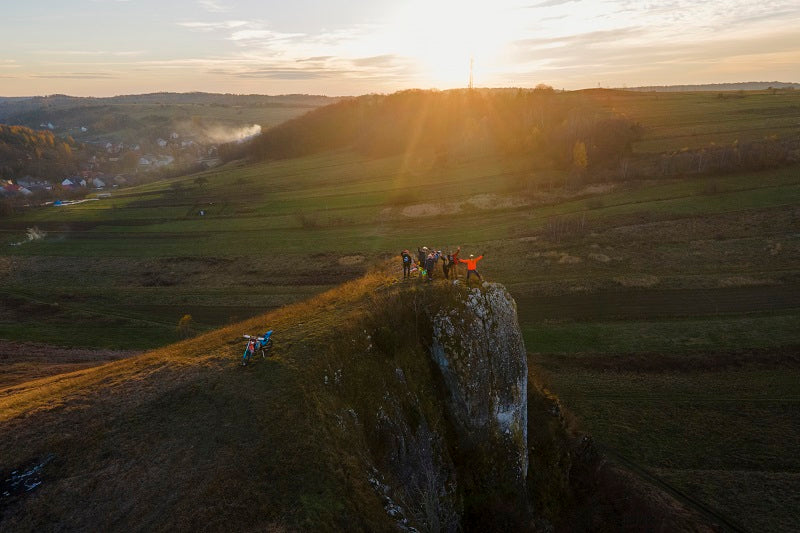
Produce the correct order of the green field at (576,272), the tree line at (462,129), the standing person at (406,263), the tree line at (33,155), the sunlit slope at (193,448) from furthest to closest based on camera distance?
the tree line at (33,155), the tree line at (462,129), the green field at (576,272), the standing person at (406,263), the sunlit slope at (193,448)

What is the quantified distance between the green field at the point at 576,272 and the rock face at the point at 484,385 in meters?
12.7

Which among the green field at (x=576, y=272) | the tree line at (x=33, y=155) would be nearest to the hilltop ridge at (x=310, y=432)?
the green field at (x=576, y=272)

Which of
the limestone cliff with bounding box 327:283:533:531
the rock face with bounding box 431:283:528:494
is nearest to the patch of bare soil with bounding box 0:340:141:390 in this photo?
the limestone cliff with bounding box 327:283:533:531

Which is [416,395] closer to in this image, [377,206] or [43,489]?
[43,489]

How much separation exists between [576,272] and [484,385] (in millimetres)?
40084

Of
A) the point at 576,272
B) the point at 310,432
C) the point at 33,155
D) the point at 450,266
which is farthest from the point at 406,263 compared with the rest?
the point at 33,155

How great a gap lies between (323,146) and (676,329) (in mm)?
136984

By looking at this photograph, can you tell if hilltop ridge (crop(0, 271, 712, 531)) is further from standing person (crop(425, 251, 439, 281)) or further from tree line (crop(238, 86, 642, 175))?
tree line (crop(238, 86, 642, 175))

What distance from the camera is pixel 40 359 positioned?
37969 mm

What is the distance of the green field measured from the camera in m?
34.7

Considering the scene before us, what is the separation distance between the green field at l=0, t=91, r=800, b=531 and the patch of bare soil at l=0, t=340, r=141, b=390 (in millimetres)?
3095

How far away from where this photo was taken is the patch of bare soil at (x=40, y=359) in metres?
31.4

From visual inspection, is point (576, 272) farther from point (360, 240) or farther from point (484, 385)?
point (484, 385)

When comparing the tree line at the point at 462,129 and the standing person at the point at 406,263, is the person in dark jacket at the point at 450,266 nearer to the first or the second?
the standing person at the point at 406,263
